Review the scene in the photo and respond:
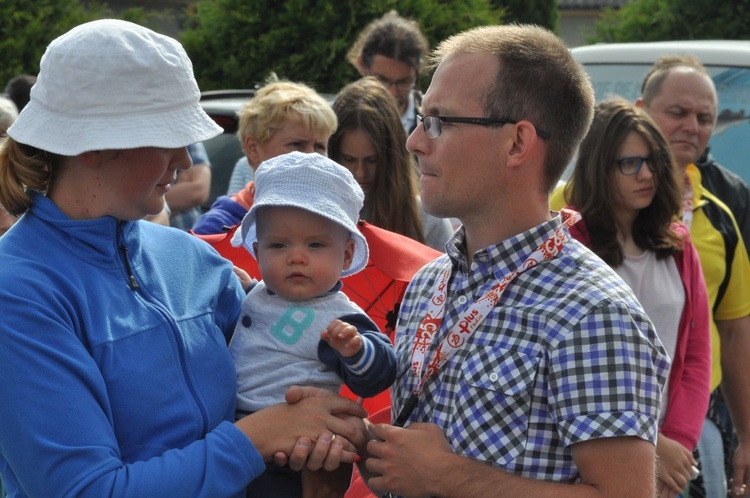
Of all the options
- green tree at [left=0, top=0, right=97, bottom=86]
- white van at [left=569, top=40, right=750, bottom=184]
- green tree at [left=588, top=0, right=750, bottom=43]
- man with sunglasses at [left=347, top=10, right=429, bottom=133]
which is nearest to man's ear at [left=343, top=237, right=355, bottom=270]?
man with sunglasses at [left=347, top=10, right=429, bottom=133]

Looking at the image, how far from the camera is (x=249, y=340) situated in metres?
2.66

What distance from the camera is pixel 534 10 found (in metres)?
21.0

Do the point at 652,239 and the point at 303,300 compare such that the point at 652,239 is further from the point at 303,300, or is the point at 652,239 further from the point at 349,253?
the point at 303,300

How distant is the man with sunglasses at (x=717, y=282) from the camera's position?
439 centimetres

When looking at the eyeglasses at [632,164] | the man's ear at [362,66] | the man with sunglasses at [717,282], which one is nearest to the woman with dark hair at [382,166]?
the eyeglasses at [632,164]

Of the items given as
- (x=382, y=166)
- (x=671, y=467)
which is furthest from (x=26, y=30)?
(x=671, y=467)

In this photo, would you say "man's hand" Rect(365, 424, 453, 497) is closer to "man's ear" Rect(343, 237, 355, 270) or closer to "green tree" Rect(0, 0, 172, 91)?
"man's ear" Rect(343, 237, 355, 270)

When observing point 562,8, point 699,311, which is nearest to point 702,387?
point 699,311

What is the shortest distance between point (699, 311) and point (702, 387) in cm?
30

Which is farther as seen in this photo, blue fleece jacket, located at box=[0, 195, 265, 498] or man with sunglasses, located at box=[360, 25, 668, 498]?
man with sunglasses, located at box=[360, 25, 668, 498]

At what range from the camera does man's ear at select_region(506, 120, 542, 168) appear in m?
2.51

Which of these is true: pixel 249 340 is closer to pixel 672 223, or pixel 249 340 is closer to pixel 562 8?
pixel 672 223

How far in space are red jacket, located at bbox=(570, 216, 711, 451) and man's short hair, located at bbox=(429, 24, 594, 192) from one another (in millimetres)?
1523

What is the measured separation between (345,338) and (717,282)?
2503 mm
